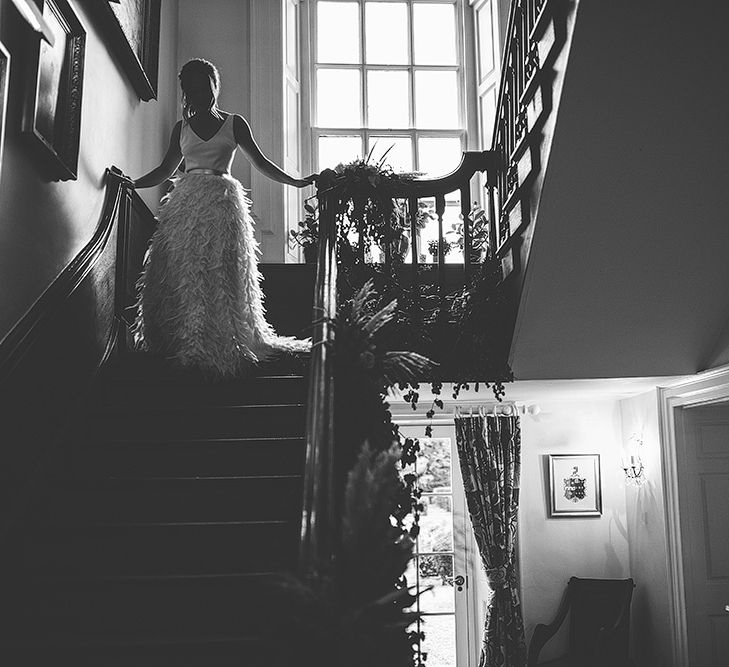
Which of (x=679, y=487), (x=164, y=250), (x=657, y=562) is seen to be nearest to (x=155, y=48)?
(x=164, y=250)

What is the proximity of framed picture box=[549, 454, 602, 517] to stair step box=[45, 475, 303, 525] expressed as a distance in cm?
486

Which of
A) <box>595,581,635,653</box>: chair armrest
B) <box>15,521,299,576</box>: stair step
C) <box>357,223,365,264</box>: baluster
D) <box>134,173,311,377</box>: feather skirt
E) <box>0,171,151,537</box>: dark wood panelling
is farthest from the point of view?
<box>595,581,635,653</box>: chair armrest

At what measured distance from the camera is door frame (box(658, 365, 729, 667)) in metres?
6.11

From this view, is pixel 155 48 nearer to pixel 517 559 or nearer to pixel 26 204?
pixel 26 204

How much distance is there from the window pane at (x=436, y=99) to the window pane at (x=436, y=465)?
2829mm

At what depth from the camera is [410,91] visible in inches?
297

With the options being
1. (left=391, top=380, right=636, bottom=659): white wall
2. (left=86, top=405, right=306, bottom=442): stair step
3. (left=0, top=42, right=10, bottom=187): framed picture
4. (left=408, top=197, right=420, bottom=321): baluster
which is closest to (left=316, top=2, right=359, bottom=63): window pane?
(left=391, top=380, right=636, bottom=659): white wall

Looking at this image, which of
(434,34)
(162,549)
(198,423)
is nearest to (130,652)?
(162,549)

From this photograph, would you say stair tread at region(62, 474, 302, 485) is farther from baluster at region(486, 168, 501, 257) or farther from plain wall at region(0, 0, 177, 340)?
baluster at region(486, 168, 501, 257)

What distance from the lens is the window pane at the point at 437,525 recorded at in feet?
25.2

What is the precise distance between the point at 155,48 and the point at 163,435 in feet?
10.6

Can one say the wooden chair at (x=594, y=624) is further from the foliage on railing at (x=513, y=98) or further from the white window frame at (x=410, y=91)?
the white window frame at (x=410, y=91)

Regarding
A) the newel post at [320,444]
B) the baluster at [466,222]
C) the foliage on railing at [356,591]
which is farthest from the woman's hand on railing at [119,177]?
the foliage on railing at [356,591]

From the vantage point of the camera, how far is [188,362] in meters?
3.86
